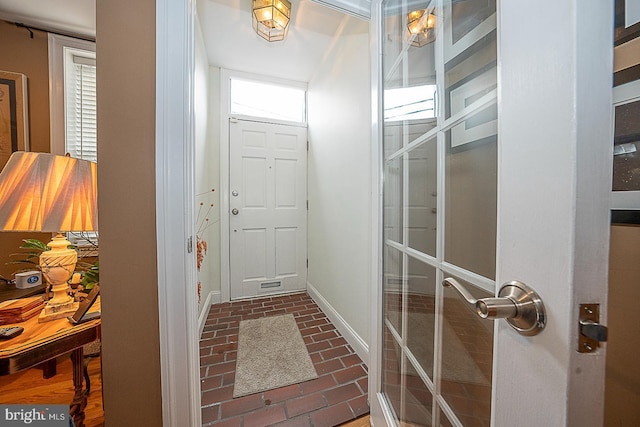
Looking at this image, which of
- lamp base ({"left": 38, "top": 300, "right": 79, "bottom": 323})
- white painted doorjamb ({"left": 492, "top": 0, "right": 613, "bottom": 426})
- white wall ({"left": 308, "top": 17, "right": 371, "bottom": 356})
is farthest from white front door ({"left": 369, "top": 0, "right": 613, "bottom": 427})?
lamp base ({"left": 38, "top": 300, "right": 79, "bottom": 323})

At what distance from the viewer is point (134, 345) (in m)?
0.83

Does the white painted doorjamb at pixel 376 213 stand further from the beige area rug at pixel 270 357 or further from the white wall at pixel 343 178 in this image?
the beige area rug at pixel 270 357

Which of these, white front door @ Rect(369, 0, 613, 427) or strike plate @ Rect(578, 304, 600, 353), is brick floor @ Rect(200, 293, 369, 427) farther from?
strike plate @ Rect(578, 304, 600, 353)

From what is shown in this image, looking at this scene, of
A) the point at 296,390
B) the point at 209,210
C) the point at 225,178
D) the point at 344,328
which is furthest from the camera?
the point at 225,178

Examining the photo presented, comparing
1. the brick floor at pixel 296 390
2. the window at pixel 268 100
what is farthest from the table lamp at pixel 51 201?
the window at pixel 268 100

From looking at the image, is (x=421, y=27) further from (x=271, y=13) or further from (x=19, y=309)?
(x=19, y=309)

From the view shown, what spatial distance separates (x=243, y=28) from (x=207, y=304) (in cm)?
260

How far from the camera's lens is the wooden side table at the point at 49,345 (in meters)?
0.70

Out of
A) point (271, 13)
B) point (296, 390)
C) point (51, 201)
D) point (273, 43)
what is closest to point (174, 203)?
point (51, 201)

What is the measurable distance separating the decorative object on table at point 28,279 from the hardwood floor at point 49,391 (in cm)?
53

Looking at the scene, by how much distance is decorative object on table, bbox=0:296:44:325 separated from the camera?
85cm

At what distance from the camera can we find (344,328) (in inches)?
71.1

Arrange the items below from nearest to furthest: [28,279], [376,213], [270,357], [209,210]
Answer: [376,213] < [28,279] < [270,357] < [209,210]


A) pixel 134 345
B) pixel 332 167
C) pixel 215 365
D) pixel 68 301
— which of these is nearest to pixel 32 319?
pixel 68 301
